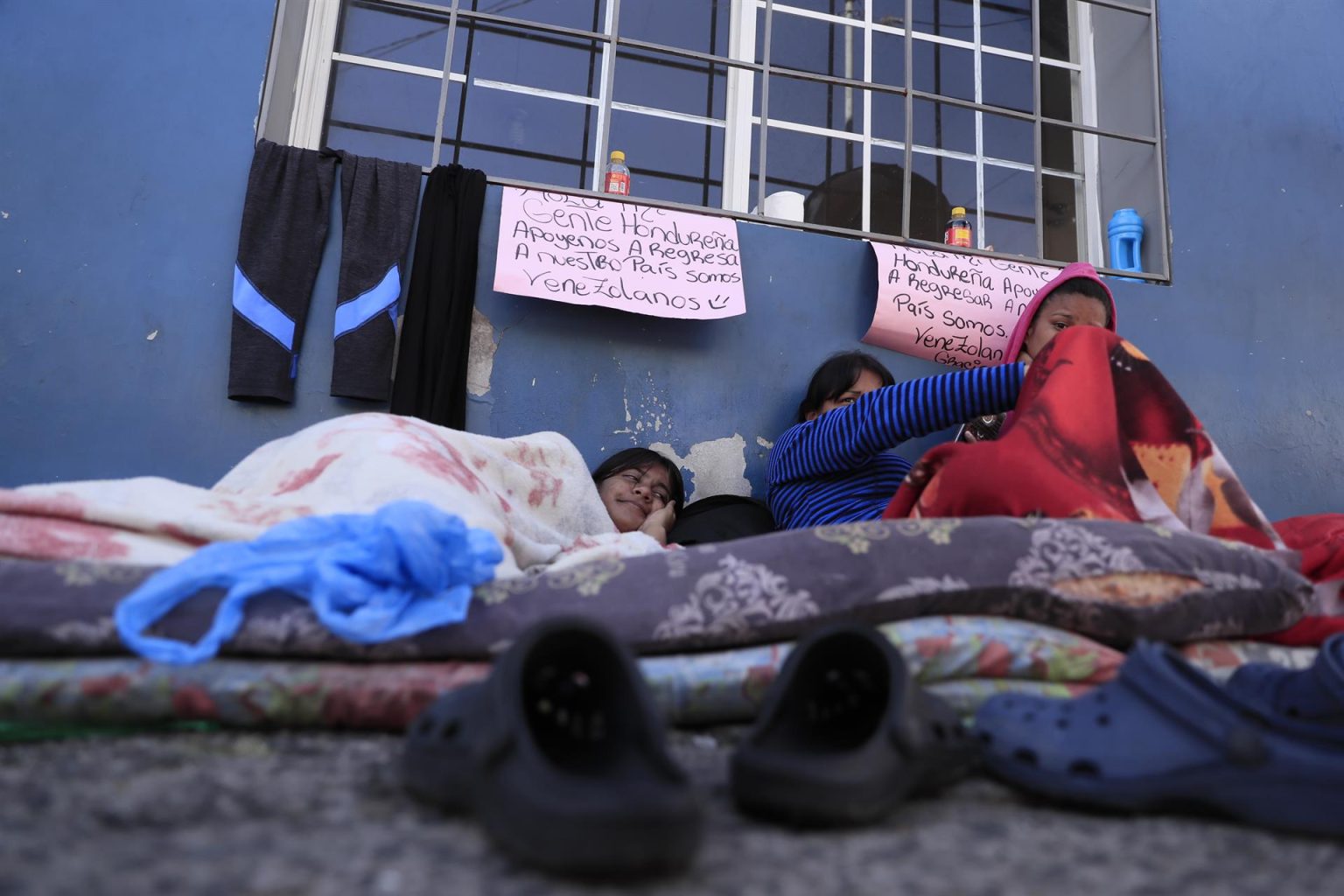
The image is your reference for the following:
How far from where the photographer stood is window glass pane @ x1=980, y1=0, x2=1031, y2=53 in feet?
10.1

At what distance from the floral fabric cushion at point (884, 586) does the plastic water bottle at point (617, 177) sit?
1523 mm

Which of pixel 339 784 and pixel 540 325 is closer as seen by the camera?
pixel 339 784

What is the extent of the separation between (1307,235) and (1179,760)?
→ 267 cm

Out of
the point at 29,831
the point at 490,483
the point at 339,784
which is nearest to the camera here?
the point at 29,831

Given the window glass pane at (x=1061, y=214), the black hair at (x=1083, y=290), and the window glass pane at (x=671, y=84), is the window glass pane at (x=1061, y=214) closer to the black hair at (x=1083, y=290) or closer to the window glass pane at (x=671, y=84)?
the black hair at (x=1083, y=290)

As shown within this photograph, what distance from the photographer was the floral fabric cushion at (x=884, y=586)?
1053 mm

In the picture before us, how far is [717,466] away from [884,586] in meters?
1.23

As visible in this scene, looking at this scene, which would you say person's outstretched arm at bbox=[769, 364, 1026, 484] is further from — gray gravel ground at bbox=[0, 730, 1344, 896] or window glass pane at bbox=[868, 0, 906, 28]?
window glass pane at bbox=[868, 0, 906, 28]

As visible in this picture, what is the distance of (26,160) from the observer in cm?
212

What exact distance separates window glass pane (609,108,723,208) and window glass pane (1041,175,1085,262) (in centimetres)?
107

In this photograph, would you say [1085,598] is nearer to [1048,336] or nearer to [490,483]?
[490,483]

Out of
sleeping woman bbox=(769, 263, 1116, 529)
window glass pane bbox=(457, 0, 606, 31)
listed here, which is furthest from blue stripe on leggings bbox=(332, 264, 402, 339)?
window glass pane bbox=(457, 0, 606, 31)

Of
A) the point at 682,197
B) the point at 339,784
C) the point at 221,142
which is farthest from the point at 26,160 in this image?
the point at 339,784

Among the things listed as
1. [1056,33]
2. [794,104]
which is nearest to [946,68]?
[1056,33]
